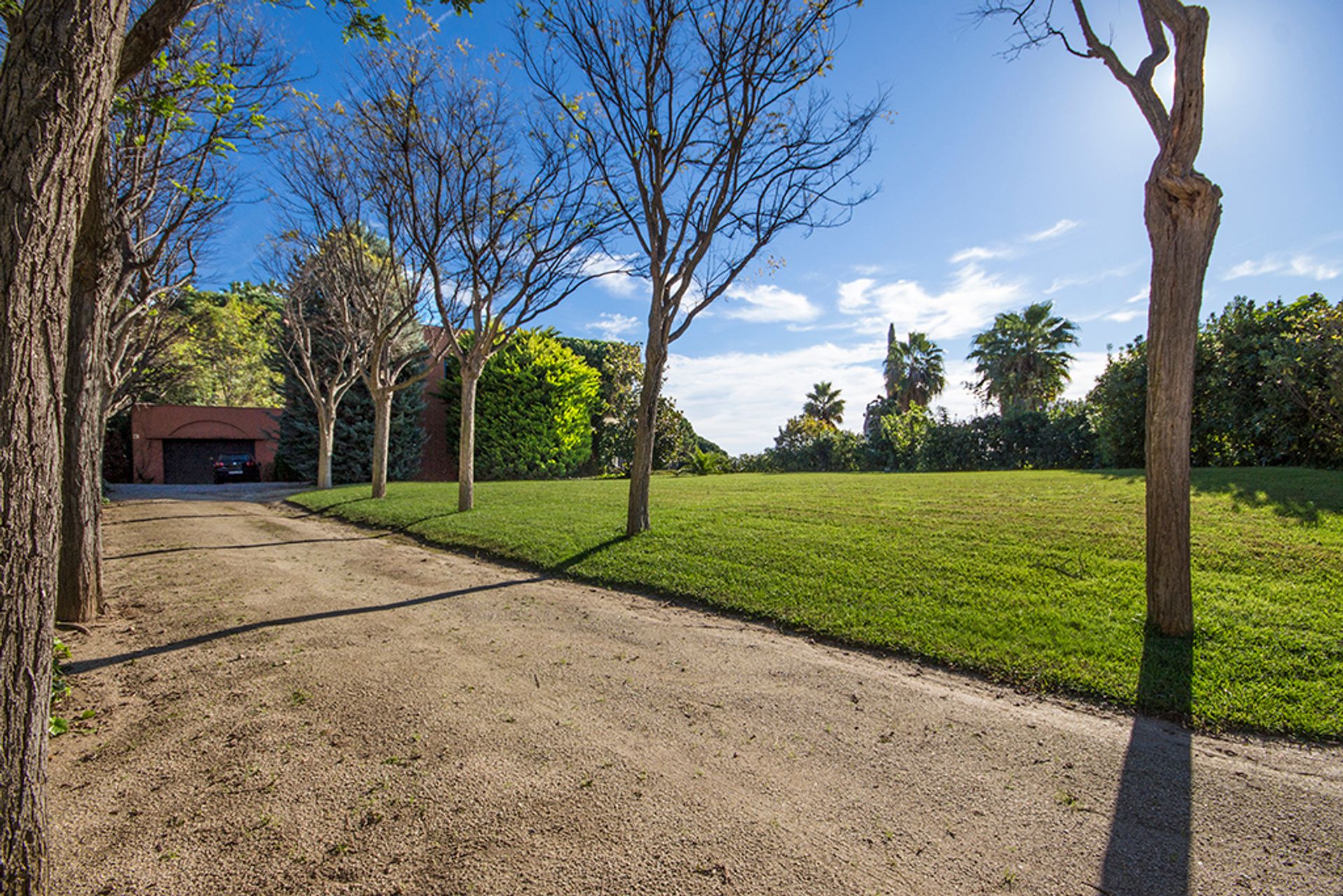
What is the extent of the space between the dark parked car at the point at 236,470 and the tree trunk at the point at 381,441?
15123 millimetres

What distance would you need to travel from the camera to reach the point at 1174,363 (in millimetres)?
4684

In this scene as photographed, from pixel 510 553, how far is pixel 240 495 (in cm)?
1460

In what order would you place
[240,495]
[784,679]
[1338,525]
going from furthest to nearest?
[240,495] < [1338,525] < [784,679]

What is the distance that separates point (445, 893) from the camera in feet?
6.79

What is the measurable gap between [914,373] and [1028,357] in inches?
282

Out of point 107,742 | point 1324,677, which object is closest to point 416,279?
point 107,742

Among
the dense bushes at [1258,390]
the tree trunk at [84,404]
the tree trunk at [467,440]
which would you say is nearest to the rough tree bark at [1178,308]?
the tree trunk at [84,404]

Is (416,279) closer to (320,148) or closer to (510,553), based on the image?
(320,148)

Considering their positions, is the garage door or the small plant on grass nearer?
the small plant on grass

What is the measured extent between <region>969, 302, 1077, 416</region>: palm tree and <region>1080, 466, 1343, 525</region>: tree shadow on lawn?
18.8m

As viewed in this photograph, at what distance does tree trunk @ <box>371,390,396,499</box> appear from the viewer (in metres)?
14.7

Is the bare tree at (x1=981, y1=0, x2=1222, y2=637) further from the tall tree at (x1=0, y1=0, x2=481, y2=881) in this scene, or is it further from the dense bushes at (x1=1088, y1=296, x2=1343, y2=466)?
the dense bushes at (x1=1088, y1=296, x2=1343, y2=466)

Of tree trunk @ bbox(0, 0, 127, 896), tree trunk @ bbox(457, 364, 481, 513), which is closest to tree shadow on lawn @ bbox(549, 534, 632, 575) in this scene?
tree trunk @ bbox(457, 364, 481, 513)

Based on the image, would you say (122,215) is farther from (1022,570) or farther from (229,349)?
(229,349)
